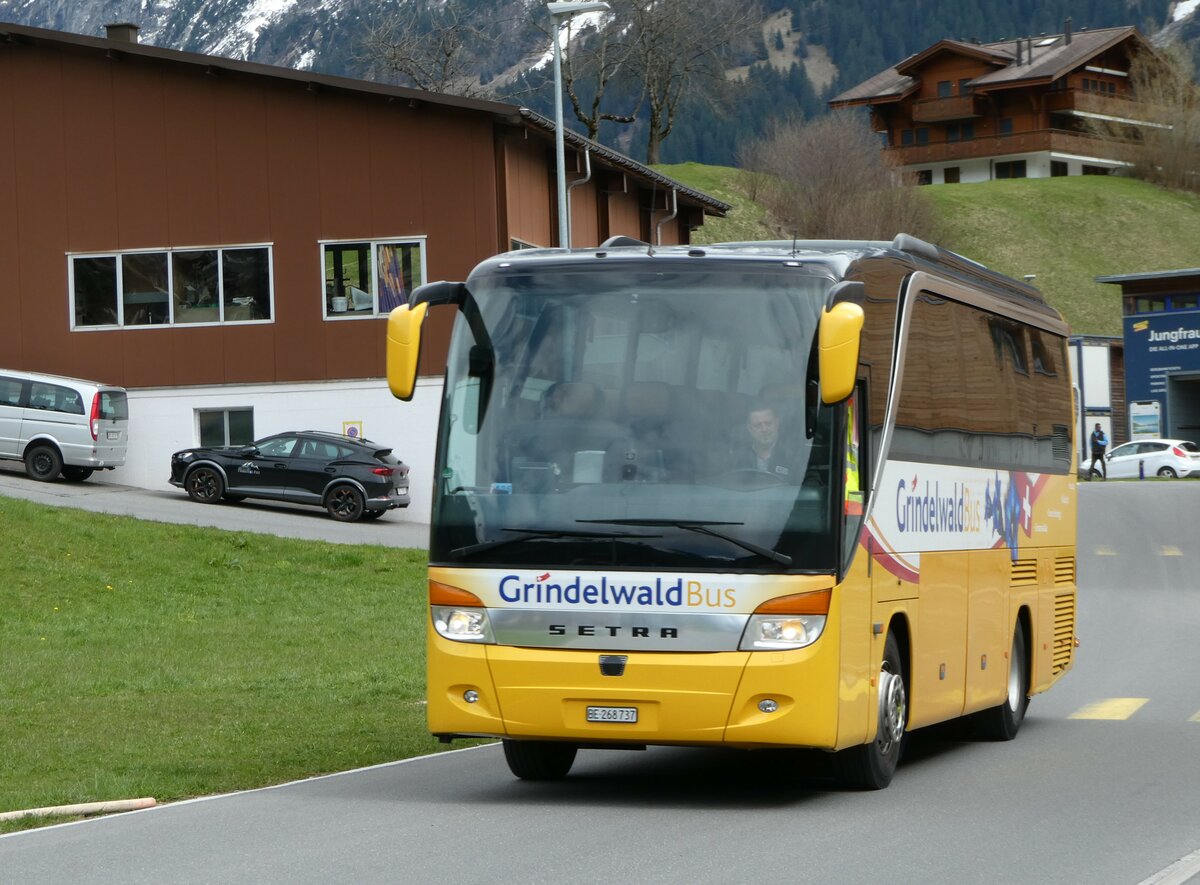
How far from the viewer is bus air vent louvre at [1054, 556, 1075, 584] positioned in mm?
15480

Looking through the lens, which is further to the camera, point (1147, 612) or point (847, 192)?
point (847, 192)

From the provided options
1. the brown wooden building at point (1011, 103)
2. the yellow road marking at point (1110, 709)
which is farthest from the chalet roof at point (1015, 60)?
the yellow road marking at point (1110, 709)

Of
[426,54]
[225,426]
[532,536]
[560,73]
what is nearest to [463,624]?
[532,536]

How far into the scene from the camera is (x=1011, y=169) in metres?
126

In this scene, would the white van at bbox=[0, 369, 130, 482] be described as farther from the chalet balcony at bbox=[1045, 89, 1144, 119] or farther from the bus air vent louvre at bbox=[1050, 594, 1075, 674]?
the chalet balcony at bbox=[1045, 89, 1144, 119]

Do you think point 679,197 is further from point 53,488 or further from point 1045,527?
point 1045,527

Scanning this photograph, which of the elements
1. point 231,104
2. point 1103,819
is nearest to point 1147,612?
point 1103,819

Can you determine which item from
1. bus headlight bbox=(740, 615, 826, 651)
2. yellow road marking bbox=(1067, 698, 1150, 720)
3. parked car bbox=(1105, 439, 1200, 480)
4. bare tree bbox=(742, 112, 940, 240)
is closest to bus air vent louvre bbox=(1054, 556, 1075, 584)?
yellow road marking bbox=(1067, 698, 1150, 720)

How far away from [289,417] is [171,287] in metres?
3.74

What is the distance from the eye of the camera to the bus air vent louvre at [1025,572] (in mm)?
14031

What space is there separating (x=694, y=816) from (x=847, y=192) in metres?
86.4

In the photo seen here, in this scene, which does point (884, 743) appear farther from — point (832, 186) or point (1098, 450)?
point (832, 186)

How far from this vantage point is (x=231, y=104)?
39.6 m

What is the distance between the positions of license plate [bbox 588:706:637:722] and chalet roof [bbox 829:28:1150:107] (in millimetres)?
114894
